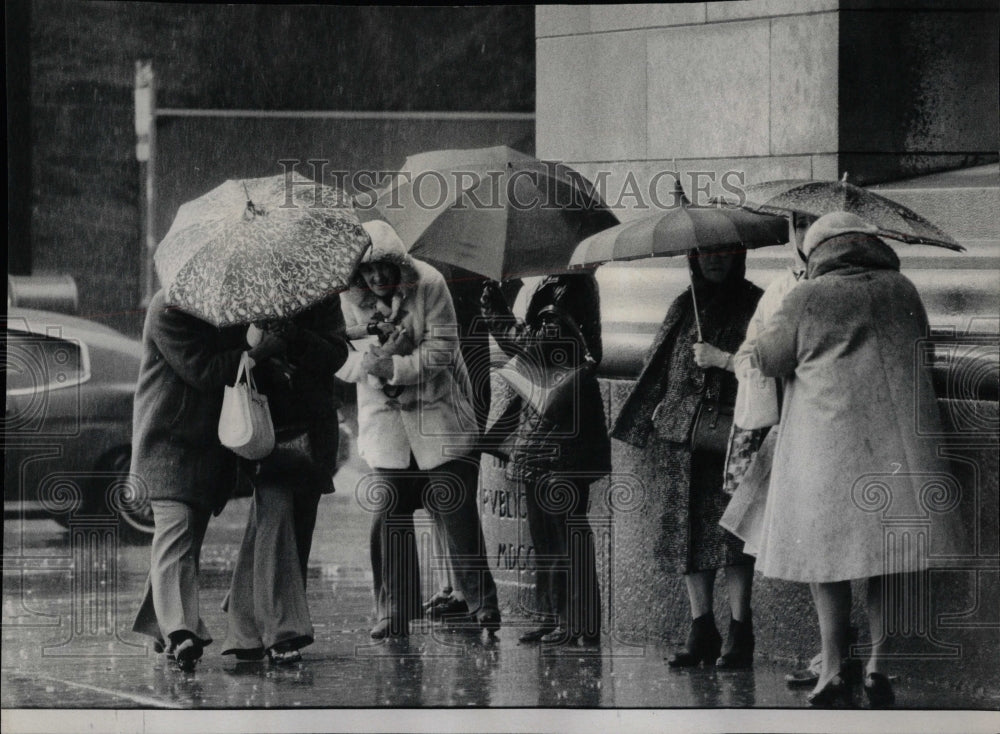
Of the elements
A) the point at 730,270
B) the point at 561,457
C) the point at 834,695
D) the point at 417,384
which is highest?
the point at 730,270

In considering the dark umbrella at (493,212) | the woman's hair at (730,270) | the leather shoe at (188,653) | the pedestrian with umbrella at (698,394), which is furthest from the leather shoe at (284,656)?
the woman's hair at (730,270)

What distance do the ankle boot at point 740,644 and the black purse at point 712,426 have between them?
846mm

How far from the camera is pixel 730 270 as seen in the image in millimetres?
9539

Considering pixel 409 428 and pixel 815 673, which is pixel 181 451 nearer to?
pixel 409 428

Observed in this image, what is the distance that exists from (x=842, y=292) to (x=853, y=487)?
93 centimetres

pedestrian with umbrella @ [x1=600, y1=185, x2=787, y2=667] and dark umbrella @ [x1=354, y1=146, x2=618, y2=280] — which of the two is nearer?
pedestrian with umbrella @ [x1=600, y1=185, x2=787, y2=667]

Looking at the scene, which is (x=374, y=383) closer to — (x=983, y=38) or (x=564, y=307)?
(x=564, y=307)

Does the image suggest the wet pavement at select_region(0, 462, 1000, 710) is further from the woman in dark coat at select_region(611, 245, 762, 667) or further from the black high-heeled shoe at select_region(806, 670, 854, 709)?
the woman in dark coat at select_region(611, 245, 762, 667)

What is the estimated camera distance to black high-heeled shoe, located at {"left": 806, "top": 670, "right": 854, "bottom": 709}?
9289mm

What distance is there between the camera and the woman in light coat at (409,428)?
383 inches

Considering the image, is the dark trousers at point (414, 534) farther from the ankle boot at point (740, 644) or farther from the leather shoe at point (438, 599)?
the ankle boot at point (740, 644)

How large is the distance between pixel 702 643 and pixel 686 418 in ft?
3.68

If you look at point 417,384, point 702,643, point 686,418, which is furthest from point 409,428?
point 702,643

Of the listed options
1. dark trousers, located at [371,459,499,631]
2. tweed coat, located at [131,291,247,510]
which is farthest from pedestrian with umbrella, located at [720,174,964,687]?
tweed coat, located at [131,291,247,510]
